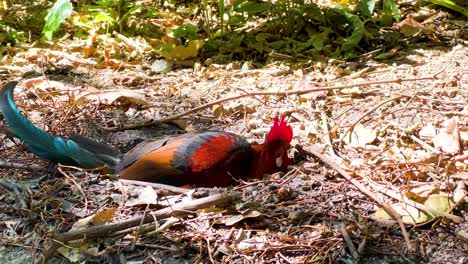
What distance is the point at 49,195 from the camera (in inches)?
123

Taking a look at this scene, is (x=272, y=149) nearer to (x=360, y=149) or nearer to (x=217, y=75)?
(x=360, y=149)

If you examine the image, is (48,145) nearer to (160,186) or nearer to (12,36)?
(160,186)

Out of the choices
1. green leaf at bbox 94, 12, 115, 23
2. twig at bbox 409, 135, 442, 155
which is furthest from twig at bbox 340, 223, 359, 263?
green leaf at bbox 94, 12, 115, 23

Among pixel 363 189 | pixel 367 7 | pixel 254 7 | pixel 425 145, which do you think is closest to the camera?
pixel 363 189

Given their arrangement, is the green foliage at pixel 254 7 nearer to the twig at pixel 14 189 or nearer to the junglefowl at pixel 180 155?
the junglefowl at pixel 180 155

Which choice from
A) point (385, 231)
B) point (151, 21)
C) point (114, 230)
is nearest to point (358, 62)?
point (151, 21)

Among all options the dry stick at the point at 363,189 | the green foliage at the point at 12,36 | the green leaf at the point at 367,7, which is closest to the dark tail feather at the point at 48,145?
the dry stick at the point at 363,189

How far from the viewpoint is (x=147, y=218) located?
9.36 ft

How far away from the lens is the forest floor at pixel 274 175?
109 inches

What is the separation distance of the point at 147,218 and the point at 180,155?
624mm

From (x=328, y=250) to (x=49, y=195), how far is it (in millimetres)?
1232

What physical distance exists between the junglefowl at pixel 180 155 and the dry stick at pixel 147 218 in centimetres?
42

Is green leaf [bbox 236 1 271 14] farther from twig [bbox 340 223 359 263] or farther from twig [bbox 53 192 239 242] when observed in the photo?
twig [bbox 340 223 359 263]

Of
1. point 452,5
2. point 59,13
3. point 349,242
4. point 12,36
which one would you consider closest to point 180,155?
point 349,242
